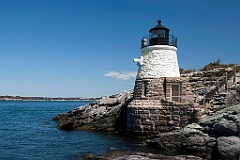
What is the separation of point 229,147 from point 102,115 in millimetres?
14207

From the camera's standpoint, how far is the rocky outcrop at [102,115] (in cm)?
2541

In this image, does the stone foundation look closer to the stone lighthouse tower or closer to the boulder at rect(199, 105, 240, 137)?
the stone lighthouse tower

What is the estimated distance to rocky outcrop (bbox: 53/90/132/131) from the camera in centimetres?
2541

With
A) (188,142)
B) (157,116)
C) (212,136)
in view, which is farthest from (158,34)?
(212,136)

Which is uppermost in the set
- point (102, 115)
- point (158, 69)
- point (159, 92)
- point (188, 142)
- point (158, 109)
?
point (158, 69)

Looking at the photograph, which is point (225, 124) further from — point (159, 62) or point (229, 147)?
point (159, 62)

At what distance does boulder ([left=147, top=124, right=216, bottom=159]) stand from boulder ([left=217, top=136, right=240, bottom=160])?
0.67 metres

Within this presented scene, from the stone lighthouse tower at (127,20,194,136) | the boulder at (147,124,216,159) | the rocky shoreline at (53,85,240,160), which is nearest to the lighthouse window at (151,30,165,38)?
the stone lighthouse tower at (127,20,194,136)

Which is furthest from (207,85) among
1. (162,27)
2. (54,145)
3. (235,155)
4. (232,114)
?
(54,145)

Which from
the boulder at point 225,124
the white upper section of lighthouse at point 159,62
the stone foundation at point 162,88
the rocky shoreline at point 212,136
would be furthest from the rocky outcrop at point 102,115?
the boulder at point 225,124

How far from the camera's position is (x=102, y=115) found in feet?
84.6

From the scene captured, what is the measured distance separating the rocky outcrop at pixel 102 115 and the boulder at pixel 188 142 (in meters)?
8.39

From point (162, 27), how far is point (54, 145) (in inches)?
530

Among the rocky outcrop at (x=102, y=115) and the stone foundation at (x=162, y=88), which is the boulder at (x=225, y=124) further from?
the rocky outcrop at (x=102, y=115)
